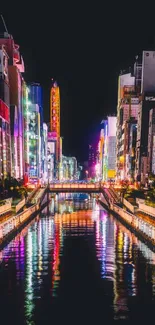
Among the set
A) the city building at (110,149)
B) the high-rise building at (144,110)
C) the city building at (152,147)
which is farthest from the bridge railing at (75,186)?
the city building at (110,149)

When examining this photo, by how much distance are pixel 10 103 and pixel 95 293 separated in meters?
103

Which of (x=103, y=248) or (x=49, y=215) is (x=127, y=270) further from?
(x=49, y=215)

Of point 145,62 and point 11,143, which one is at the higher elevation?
point 145,62

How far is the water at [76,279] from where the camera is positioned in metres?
21.6

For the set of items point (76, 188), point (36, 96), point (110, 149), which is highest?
point (36, 96)

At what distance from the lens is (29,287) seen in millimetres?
26203

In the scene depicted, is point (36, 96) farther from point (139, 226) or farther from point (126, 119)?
point (139, 226)

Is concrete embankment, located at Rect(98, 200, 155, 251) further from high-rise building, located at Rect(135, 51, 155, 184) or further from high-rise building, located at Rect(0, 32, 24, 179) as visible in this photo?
high-rise building, located at Rect(0, 32, 24, 179)

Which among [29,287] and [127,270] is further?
[127,270]

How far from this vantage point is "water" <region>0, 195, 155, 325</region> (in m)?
21.6

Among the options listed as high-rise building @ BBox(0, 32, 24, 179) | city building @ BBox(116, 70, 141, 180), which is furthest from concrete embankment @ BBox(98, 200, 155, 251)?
city building @ BBox(116, 70, 141, 180)

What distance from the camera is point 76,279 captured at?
94.9 feet

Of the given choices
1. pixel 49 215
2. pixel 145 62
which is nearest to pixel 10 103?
pixel 145 62

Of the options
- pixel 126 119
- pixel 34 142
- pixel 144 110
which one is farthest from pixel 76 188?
pixel 126 119
